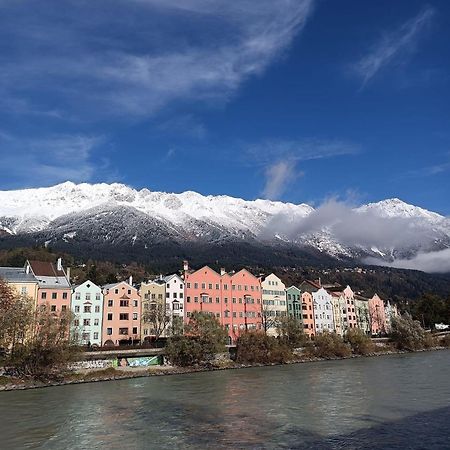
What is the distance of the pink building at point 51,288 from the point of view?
92.4 metres

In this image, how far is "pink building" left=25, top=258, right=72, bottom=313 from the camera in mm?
92438

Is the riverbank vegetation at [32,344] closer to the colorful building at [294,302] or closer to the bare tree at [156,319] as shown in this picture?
the bare tree at [156,319]

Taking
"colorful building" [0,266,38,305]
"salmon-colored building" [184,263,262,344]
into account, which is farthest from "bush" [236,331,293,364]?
"colorful building" [0,266,38,305]

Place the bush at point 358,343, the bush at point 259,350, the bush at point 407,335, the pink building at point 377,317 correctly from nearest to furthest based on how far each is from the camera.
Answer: the bush at point 259,350 → the bush at point 358,343 → the bush at point 407,335 → the pink building at point 377,317

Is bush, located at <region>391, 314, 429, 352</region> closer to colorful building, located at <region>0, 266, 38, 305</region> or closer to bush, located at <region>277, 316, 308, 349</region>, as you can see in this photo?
bush, located at <region>277, 316, 308, 349</region>

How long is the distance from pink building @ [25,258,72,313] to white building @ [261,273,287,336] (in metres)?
47.7

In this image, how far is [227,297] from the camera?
115 meters

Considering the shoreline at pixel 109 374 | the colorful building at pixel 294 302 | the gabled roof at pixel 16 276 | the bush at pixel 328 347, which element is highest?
the gabled roof at pixel 16 276

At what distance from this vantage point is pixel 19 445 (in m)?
30.7

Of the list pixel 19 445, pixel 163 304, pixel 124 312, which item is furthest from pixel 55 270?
pixel 19 445

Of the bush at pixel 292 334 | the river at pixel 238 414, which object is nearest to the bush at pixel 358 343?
the bush at pixel 292 334

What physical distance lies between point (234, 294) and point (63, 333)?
181 ft

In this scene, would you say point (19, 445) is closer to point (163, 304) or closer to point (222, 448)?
point (222, 448)

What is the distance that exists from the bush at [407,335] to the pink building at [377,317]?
1472 inches
